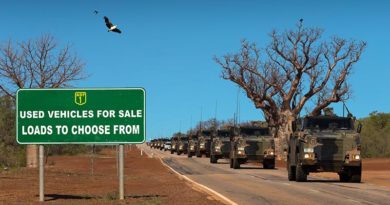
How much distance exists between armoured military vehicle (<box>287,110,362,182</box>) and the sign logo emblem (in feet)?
39.5

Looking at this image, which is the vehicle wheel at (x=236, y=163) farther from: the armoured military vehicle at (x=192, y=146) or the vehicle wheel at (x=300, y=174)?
the armoured military vehicle at (x=192, y=146)

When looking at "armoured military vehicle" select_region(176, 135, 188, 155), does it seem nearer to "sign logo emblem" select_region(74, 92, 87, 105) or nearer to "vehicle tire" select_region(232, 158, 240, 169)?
"vehicle tire" select_region(232, 158, 240, 169)

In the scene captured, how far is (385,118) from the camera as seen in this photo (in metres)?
124

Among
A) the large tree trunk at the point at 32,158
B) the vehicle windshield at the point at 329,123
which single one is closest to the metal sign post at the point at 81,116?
the vehicle windshield at the point at 329,123

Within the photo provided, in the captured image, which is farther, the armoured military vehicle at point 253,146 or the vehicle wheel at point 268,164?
the vehicle wheel at point 268,164

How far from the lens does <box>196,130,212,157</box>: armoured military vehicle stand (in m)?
64.1

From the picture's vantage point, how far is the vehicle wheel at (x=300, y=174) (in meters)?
27.7

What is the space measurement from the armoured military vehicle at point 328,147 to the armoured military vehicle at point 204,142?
35720 millimetres

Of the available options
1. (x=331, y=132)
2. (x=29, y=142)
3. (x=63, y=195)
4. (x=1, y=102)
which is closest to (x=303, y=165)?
(x=331, y=132)

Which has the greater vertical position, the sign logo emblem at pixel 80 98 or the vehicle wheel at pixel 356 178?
the sign logo emblem at pixel 80 98

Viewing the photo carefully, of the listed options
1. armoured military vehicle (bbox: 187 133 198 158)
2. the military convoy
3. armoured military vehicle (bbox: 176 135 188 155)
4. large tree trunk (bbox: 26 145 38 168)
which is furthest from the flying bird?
armoured military vehicle (bbox: 176 135 188 155)

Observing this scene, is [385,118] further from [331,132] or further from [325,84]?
[331,132]

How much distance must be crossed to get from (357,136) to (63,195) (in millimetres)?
12765

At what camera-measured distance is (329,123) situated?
28.0 metres
